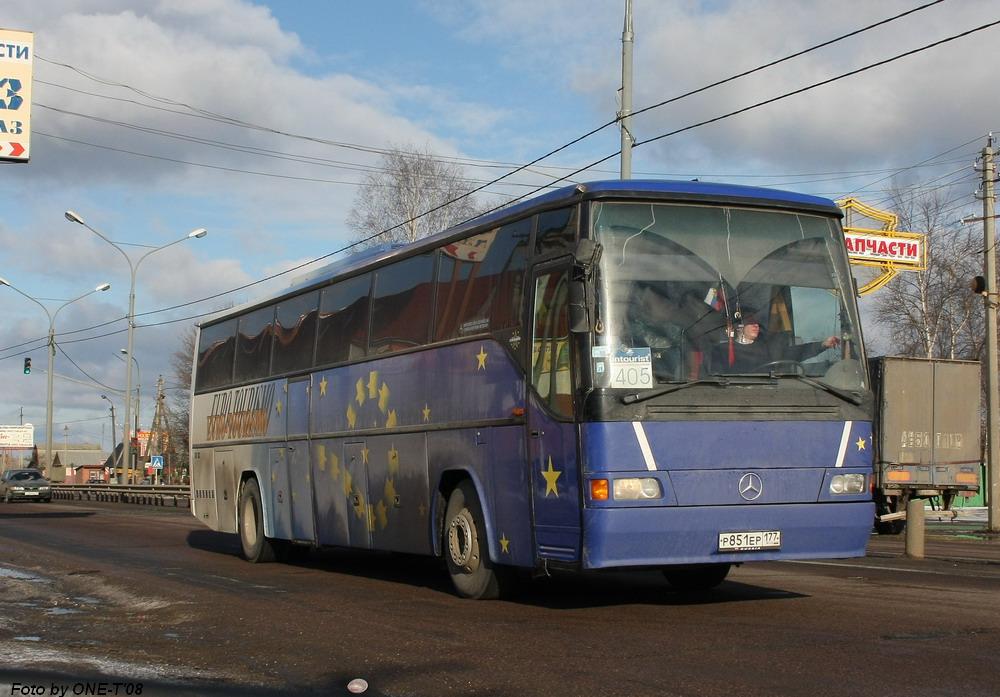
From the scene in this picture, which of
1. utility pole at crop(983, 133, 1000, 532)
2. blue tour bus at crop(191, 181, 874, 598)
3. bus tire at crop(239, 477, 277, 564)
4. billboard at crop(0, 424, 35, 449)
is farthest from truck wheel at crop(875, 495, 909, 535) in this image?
billboard at crop(0, 424, 35, 449)

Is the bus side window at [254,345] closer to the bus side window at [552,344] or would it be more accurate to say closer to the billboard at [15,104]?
the bus side window at [552,344]

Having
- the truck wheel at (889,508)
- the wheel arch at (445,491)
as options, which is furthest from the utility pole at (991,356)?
the wheel arch at (445,491)

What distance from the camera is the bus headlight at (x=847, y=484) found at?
9.80m

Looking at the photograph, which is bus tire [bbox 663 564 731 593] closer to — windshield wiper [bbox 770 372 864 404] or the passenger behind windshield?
windshield wiper [bbox 770 372 864 404]

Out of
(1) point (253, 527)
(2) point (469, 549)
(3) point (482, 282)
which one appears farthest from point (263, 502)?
(3) point (482, 282)

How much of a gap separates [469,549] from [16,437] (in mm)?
128248

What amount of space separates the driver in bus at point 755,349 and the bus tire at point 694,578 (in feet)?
8.48

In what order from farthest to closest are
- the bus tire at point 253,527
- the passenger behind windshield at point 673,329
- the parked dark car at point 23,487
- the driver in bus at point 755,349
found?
the parked dark car at point 23,487 → the bus tire at point 253,527 → the driver in bus at point 755,349 → the passenger behind windshield at point 673,329

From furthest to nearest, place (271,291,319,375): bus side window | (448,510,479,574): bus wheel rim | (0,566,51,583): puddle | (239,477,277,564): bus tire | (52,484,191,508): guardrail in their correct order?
(52,484,191,508): guardrail
(239,477,277,564): bus tire
(271,291,319,375): bus side window
(0,566,51,583): puddle
(448,510,479,574): bus wheel rim

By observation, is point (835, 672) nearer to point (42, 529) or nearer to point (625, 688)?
point (625, 688)

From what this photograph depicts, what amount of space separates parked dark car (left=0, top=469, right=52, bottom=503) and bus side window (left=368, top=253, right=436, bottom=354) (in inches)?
1748

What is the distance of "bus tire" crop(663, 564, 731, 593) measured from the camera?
37.5 ft

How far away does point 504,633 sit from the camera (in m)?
8.86

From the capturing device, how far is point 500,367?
1054 cm
